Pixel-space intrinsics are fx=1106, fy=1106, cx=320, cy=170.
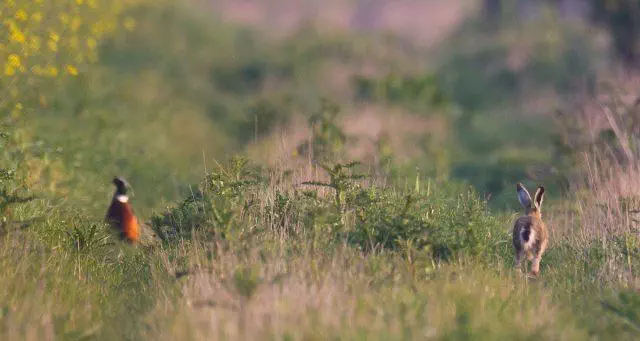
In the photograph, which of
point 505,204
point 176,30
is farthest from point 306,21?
point 505,204

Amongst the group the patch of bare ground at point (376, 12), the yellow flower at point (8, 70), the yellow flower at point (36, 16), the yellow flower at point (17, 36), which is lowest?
the yellow flower at point (8, 70)

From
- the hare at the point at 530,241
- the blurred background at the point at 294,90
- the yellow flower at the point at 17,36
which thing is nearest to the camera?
the hare at the point at 530,241

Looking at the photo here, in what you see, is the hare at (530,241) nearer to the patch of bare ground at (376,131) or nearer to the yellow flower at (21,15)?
the patch of bare ground at (376,131)

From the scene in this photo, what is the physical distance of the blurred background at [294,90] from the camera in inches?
603

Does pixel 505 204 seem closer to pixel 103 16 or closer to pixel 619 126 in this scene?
pixel 619 126

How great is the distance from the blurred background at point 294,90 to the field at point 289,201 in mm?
83

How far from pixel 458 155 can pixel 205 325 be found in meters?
14.8

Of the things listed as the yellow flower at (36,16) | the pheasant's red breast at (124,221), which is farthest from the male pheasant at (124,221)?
the yellow flower at (36,16)

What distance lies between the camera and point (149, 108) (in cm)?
2278

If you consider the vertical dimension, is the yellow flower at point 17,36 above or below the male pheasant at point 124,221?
above

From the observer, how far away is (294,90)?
1025 inches

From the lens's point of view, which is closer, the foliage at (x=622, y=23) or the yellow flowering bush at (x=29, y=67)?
the yellow flowering bush at (x=29, y=67)

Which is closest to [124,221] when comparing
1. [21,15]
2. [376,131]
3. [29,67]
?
[21,15]

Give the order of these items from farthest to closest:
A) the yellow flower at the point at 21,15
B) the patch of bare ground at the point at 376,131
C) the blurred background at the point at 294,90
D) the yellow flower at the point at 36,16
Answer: the patch of bare ground at the point at 376,131 → the blurred background at the point at 294,90 → the yellow flower at the point at 36,16 → the yellow flower at the point at 21,15
